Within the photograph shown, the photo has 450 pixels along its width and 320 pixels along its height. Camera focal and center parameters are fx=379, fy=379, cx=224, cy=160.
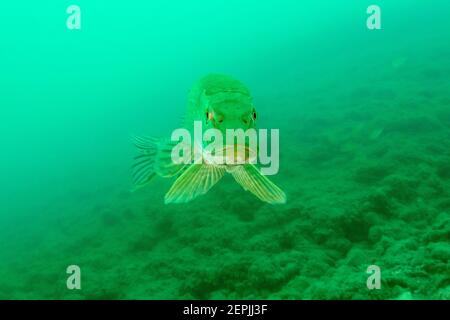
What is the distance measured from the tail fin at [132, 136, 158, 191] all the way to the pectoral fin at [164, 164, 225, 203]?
554 mm

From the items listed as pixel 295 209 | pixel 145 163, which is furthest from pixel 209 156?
pixel 295 209

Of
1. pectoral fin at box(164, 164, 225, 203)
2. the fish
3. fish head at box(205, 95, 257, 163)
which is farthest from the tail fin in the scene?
fish head at box(205, 95, 257, 163)

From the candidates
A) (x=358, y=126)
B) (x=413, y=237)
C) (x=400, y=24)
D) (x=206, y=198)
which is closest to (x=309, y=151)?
(x=358, y=126)

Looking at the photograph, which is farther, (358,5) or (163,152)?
(358,5)

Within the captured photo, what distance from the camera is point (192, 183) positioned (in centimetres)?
298

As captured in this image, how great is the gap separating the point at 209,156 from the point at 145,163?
1.19m

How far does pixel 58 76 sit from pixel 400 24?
73.6 m

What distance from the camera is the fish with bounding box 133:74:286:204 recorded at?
2703mm

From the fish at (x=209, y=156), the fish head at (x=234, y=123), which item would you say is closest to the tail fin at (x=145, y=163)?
the fish at (x=209, y=156)

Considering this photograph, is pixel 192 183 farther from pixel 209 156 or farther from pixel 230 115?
pixel 230 115

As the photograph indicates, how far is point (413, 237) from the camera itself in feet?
16.0

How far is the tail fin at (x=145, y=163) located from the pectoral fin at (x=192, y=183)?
55 centimetres

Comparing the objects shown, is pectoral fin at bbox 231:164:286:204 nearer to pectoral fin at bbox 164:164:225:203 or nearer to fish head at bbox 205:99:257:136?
pectoral fin at bbox 164:164:225:203
